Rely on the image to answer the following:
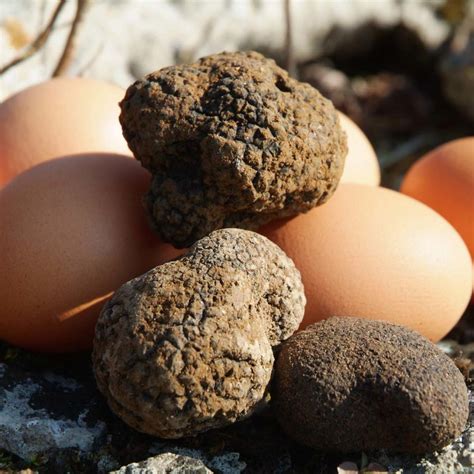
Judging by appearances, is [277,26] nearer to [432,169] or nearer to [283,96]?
[432,169]

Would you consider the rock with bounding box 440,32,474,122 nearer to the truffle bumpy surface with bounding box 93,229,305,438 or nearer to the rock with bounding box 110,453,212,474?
the truffle bumpy surface with bounding box 93,229,305,438

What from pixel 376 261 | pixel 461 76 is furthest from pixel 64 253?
pixel 461 76

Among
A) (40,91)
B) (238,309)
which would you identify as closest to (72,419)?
(238,309)

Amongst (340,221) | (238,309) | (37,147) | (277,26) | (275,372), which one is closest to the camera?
(238,309)

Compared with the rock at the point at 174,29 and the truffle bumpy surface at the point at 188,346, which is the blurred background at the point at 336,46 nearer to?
the rock at the point at 174,29

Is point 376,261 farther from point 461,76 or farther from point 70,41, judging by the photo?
point 461,76
